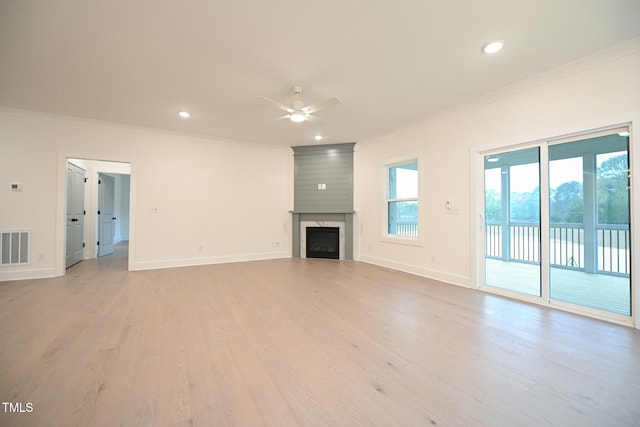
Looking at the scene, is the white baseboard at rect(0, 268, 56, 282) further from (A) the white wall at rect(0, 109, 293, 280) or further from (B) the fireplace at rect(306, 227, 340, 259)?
(B) the fireplace at rect(306, 227, 340, 259)

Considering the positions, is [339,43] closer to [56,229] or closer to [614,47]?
[614,47]

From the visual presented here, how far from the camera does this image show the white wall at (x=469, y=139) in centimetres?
244

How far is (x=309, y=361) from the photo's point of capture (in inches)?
70.5

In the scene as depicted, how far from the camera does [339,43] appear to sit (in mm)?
2346

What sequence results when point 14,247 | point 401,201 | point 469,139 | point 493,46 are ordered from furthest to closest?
point 401,201 < point 14,247 < point 469,139 < point 493,46

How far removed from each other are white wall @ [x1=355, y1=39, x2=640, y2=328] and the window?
213 mm

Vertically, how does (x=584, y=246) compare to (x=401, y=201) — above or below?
below

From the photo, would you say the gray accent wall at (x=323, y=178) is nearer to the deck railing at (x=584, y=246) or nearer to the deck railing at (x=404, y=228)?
the deck railing at (x=404, y=228)

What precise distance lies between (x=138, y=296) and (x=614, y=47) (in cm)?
600

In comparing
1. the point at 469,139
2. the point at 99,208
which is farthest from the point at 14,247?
the point at 469,139

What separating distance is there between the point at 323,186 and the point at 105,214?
5985mm

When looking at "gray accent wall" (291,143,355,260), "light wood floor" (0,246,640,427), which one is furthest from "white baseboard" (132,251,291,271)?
"light wood floor" (0,246,640,427)

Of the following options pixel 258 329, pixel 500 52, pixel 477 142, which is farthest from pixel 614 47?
pixel 258 329

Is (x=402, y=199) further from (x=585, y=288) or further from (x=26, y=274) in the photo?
(x=26, y=274)
